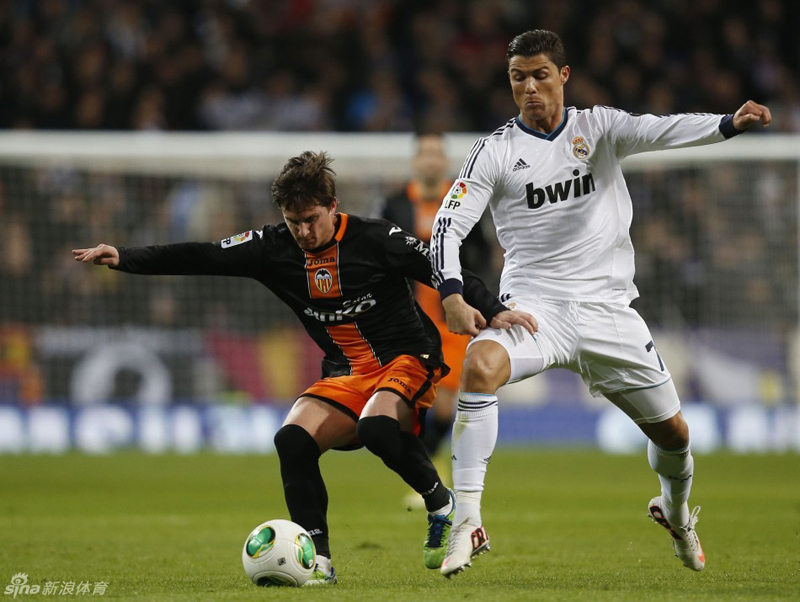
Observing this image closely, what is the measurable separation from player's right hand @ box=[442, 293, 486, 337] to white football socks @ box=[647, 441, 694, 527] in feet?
4.03

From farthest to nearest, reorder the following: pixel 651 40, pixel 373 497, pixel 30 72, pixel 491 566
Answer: pixel 651 40
pixel 30 72
pixel 373 497
pixel 491 566

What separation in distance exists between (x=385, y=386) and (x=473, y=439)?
0.62 meters

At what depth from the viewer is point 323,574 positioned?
5.44 meters

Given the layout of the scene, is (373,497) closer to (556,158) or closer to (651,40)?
(556,158)

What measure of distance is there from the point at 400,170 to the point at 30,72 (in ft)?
18.8

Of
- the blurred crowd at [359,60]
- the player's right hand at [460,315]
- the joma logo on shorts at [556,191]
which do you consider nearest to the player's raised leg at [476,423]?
the player's right hand at [460,315]

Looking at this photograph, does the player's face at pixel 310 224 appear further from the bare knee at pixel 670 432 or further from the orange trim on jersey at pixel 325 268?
the bare knee at pixel 670 432

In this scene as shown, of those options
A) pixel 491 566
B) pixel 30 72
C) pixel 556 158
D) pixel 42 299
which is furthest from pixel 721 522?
pixel 30 72

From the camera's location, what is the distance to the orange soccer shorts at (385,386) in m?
5.80

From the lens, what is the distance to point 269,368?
1465cm

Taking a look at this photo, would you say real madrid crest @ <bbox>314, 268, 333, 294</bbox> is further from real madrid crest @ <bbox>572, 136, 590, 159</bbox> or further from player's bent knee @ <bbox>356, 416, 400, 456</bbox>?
real madrid crest @ <bbox>572, 136, 590, 159</bbox>

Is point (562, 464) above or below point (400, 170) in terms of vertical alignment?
below

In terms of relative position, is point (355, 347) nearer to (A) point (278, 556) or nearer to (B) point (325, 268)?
(B) point (325, 268)

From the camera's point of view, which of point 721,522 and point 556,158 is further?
point 721,522
